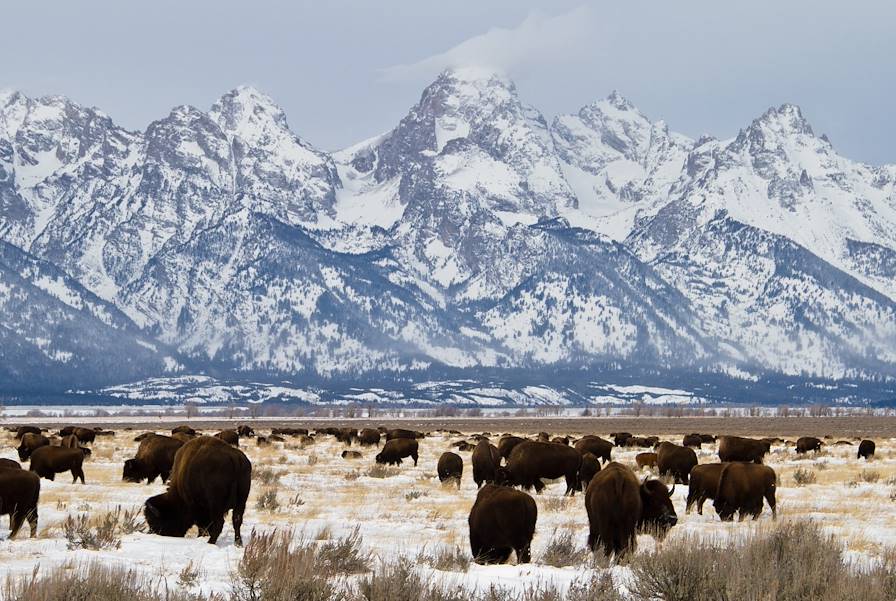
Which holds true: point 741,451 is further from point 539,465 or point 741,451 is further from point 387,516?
point 387,516

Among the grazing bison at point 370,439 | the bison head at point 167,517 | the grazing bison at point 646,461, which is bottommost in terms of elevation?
the grazing bison at point 370,439

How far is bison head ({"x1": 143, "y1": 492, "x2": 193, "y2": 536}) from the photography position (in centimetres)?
1616

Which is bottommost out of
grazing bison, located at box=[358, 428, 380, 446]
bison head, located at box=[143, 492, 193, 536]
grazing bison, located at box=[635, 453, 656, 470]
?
grazing bison, located at box=[358, 428, 380, 446]

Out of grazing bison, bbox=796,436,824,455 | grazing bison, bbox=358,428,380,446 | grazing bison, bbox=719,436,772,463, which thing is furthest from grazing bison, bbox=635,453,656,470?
grazing bison, bbox=358,428,380,446

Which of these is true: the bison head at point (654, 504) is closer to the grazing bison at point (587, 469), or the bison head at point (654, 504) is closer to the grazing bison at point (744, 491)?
the grazing bison at point (744, 491)

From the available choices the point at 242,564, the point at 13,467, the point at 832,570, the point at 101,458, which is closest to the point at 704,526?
the point at 832,570

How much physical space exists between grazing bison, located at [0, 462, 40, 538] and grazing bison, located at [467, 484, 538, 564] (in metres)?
6.07

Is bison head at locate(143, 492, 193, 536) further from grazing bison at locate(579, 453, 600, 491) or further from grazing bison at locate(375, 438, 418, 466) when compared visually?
grazing bison at locate(375, 438, 418, 466)

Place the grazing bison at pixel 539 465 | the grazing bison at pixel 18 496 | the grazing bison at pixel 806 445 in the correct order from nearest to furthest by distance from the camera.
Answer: the grazing bison at pixel 18 496 → the grazing bison at pixel 539 465 → the grazing bison at pixel 806 445

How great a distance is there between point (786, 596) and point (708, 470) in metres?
11.5

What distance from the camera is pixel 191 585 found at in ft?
39.4

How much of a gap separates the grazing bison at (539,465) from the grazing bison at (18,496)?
42.2 feet

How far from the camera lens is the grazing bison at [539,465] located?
27000mm

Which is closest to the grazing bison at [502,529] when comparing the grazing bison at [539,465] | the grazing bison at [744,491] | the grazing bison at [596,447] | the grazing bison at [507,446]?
the grazing bison at [744,491]
